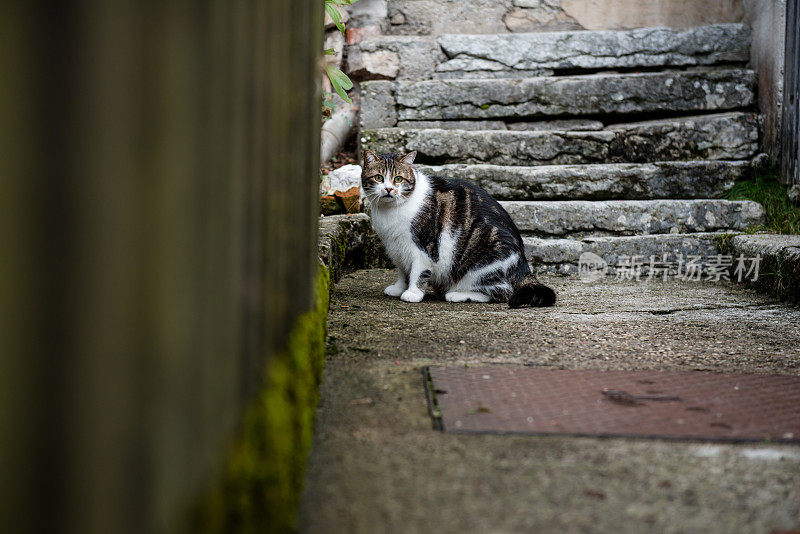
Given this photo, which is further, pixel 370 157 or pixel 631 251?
pixel 631 251

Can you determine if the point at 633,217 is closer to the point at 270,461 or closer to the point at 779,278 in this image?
the point at 779,278

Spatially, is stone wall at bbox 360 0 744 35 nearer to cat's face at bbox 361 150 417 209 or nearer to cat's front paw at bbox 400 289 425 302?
cat's face at bbox 361 150 417 209

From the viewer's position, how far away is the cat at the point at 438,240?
3.40 m

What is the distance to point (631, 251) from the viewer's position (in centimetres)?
422

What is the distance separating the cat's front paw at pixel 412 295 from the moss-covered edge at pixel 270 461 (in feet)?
6.52

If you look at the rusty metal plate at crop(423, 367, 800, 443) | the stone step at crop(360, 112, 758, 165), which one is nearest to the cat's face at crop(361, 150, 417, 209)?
the stone step at crop(360, 112, 758, 165)

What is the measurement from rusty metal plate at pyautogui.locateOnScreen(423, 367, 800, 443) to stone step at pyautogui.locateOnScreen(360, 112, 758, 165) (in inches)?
120

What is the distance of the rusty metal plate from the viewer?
148 cm

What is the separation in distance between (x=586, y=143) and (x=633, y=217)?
0.75 metres

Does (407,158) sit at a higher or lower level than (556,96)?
lower

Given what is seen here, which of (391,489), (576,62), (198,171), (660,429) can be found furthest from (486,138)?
(198,171)

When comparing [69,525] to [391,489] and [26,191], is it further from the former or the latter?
[391,489]

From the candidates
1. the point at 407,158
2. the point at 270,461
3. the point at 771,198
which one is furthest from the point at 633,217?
the point at 270,461

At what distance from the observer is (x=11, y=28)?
0.42 m
